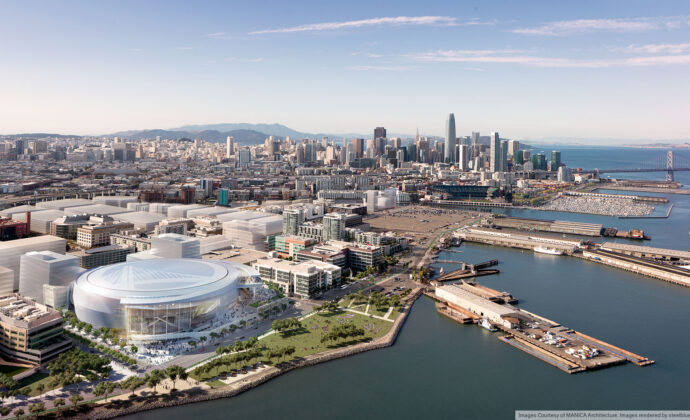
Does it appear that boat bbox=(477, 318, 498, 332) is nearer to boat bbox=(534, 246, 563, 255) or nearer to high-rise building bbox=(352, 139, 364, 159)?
boat bbox=(534, 246, 563, 255)

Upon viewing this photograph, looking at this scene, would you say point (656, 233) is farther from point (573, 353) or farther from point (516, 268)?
point (573, 353)

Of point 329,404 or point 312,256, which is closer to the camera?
point 329,404

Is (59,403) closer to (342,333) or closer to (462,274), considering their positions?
(342,333)

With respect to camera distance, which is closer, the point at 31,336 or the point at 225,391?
the point at 225,391

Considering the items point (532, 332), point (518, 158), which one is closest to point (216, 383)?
point (532, 332)

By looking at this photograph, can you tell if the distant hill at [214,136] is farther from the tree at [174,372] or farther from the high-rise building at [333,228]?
the tree at [174,372]

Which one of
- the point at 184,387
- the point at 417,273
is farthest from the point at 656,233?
the point at 184,387

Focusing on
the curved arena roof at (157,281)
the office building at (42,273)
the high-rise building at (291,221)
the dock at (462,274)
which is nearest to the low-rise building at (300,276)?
the curved arena roof at (157,281)
